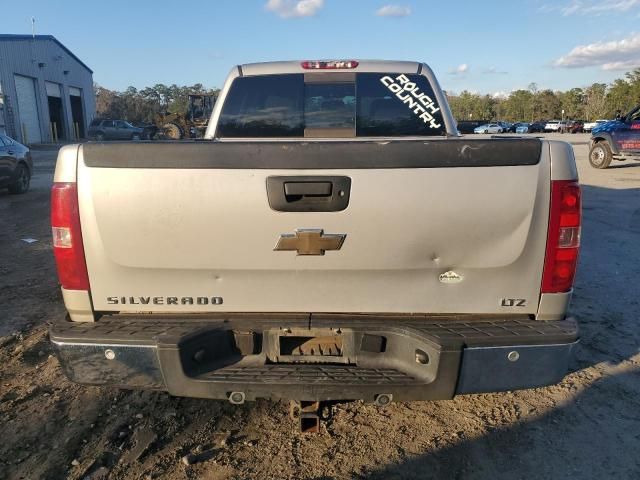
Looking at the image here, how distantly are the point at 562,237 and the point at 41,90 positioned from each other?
4361 cm

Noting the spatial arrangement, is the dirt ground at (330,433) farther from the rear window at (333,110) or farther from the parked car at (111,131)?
the parked car at (111,131)

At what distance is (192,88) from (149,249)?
326ft

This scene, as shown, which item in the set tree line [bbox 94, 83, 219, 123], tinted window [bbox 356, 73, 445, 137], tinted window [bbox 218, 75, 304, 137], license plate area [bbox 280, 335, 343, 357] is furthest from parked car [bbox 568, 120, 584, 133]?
license plate area [bbox 280, 335, 343, 357]

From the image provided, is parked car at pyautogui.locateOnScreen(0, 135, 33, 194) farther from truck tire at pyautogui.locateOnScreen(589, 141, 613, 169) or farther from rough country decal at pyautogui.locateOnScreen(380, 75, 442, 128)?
truck tire at pyautogui.locateOnScreen(589, 141, 613, 169)

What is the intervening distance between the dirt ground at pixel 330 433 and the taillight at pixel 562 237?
1087 mm

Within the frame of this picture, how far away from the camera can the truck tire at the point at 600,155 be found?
17.8 meters

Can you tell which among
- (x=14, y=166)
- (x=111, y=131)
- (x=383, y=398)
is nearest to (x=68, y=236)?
(x=383, y=398)

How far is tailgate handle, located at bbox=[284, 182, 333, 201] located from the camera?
237 cm

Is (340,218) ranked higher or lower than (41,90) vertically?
lower

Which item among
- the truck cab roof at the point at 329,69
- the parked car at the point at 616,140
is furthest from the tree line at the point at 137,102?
the truck cab roof at the point at 329,69

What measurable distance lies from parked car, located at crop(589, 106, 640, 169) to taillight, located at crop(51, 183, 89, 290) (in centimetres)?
1881

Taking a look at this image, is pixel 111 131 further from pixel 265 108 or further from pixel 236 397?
pixel 236 397

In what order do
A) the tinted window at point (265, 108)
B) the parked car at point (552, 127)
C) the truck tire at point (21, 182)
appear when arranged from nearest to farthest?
the tinted window at point (265, 108)
the truck tire at point (21, 182)
the parked car at point (552, 127)

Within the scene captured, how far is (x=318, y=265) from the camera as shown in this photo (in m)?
2.46
